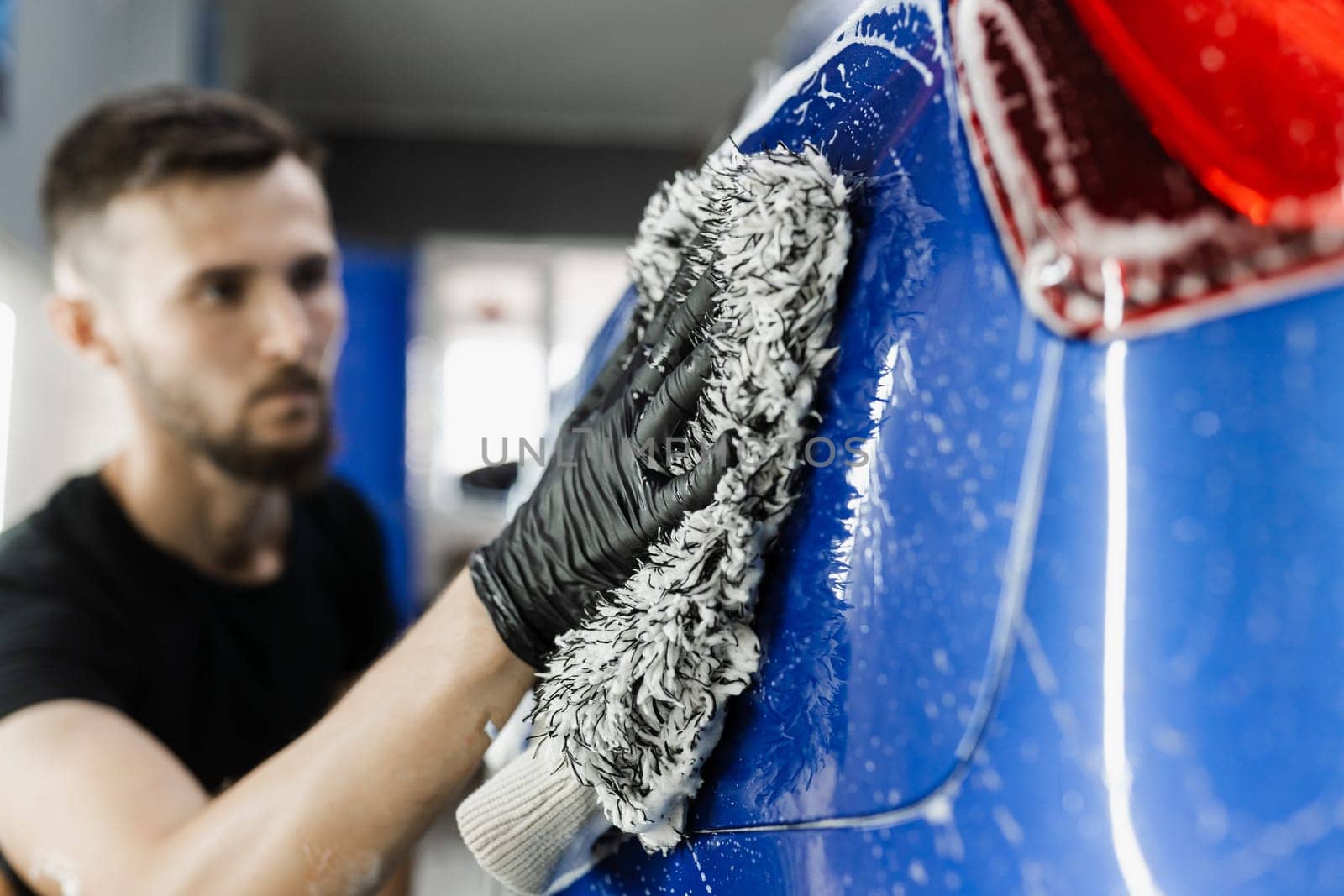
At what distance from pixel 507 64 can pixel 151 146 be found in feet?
12.1

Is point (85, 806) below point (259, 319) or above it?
below

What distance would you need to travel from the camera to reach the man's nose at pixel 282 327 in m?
1.20

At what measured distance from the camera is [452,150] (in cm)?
521

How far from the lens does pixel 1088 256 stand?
339mm

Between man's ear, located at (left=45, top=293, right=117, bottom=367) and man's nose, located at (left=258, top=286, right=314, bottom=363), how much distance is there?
0.23m

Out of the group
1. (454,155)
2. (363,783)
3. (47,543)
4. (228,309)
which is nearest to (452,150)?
(454,155)

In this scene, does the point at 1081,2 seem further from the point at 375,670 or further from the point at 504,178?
the point at 504,178

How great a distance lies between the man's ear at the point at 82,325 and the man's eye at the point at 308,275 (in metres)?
0.26

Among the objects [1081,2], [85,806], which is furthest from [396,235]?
[1081,2]

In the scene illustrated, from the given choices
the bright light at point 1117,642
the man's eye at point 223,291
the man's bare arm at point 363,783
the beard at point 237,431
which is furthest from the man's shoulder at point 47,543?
the bright light at point 1117,642

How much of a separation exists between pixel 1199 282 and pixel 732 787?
297 millimetres

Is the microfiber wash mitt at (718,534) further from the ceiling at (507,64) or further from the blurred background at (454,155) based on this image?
the ceiling at (507,64)

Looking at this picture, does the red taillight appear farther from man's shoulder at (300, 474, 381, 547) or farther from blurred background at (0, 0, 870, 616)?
blurred background at (0, 0, 870, 616)

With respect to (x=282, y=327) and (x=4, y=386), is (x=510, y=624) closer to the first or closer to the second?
(x=282, y=327)
